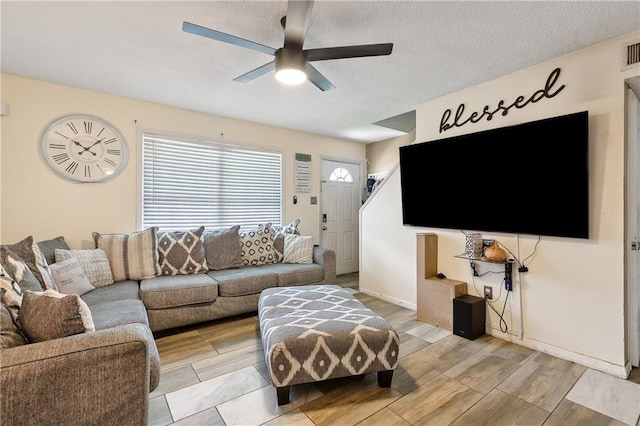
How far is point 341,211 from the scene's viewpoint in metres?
5.14

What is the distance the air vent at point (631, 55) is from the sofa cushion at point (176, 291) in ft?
12.4

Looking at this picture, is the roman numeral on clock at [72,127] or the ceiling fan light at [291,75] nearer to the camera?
the ceiling fan light at [291,75]

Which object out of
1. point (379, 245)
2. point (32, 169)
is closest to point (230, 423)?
point (379, 245)

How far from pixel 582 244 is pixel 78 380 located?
10.4ft

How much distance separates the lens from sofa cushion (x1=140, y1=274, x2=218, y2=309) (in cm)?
256

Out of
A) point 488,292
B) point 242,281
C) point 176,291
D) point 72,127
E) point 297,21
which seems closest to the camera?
point 297,21

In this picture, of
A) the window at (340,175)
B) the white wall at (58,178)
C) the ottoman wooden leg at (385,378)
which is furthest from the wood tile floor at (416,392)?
the window at (340,175)

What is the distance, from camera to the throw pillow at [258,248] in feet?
11.5

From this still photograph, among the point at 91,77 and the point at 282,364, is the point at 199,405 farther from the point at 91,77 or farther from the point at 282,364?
the point at 91,77

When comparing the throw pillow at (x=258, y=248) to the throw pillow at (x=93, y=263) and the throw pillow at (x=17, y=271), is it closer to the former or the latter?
the throw pillow at (x=93, y=263)

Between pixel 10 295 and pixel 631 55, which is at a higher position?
pixel 631 55

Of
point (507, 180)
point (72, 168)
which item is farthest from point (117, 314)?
point (507, 180)

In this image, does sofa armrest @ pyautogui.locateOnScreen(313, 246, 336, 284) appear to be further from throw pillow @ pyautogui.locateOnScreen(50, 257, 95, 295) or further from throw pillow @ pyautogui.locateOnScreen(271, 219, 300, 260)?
throw pillow @ pyautogui.locateOnScreen(50, 257, 95, 295)

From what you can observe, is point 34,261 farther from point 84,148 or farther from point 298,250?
point 298,250
